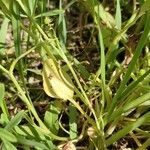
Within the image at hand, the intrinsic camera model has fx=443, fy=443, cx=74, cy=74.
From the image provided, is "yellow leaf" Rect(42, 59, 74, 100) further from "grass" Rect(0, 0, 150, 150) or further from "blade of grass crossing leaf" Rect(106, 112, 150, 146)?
"blade of grass crossing leaf" Rect(106, 112, 150, 146)

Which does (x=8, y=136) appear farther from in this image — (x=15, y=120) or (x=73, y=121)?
(x=73, y=121)

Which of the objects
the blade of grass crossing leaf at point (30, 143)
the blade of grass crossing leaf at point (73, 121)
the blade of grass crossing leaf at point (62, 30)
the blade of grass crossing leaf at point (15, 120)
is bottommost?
the blade of grass crossing leaf at point (73, 121)

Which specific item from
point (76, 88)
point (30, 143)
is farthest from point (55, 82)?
point (30, 143)

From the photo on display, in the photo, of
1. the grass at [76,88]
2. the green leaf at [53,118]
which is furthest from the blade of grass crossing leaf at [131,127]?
the green leaf at [53,118]

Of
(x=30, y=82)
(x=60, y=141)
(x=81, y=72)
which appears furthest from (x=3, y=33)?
(x=60, y=141)

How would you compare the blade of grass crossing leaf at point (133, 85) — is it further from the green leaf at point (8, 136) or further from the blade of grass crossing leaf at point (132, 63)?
the green leaf at point (8, 136)

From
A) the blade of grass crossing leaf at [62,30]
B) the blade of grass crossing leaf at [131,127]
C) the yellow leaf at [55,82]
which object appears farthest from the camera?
the blade of grass crossing leaf at [62,30]

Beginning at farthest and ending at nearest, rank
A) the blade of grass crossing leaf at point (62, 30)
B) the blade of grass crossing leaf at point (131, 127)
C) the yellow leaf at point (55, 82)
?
the blade of grass crossing leaf at point (62, 30), the yellow leaf at point (55, 82), the blade of grass crossing leaf at point (131, 127)
